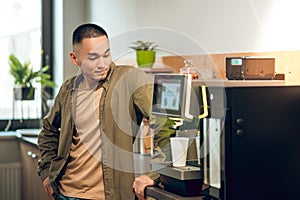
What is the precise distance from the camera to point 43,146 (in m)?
2.55

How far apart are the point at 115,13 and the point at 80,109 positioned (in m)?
1.83

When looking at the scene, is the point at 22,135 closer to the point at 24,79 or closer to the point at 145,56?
the point at 24,79

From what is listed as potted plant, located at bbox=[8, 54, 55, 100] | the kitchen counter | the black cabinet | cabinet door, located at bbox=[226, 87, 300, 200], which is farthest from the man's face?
potted plant, located at bbox=[8, 54, 55, 100]

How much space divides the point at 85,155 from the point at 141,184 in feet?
1.05

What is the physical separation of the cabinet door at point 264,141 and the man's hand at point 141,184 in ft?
1.50

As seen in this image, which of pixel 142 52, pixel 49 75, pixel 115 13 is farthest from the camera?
pixel 49 75

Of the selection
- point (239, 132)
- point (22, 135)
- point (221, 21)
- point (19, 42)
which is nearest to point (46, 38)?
point (19, 42)

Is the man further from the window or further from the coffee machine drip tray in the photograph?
the window

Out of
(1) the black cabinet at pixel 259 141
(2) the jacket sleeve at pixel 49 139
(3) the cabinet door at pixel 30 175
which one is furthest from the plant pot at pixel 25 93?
(1) the black cabinet at pixel 259 141

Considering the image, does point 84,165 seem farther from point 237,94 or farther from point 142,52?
point 142,52

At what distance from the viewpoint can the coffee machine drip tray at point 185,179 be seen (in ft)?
6.31

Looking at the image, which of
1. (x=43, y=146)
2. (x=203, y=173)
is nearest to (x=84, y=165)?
(x=43, y=146)

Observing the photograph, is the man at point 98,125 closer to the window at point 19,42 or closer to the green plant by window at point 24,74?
the green plant by window at point 24,74

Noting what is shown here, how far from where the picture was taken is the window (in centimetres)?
486
